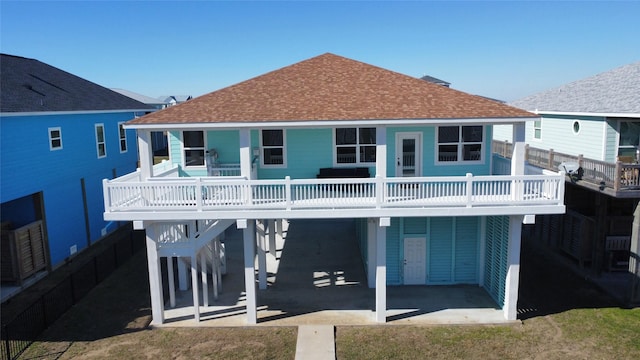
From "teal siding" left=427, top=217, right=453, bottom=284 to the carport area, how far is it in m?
0.46

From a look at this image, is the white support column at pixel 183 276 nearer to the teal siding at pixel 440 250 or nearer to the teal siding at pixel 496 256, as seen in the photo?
the teal siding at pixel 440 250

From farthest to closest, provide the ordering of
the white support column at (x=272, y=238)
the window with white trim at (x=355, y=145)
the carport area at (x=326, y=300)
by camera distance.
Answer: the white support column at (x=272, y=238)
the window with white trim at (x=355, y=145)
the carport area at (x=326, y=300)

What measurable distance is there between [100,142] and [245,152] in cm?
1396

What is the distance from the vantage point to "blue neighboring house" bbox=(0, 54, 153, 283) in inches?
694

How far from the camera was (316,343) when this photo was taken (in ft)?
43.9

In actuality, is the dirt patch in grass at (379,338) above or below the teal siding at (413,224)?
below

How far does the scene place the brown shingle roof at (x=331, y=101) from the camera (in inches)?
544

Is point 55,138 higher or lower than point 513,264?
higher

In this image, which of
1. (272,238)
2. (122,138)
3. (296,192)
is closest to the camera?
(296,192)

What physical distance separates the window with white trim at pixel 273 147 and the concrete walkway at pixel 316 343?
5834 millimetres

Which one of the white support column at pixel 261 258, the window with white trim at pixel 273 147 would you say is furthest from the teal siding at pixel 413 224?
the white support column at pixel 261 258

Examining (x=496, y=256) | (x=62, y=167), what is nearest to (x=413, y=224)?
(x=496, y=256)

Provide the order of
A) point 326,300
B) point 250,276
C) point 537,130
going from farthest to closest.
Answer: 1. point 537,130
2. point 326,300
3. point 250,276

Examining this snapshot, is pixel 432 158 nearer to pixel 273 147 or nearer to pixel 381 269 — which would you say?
pixel 381 269
